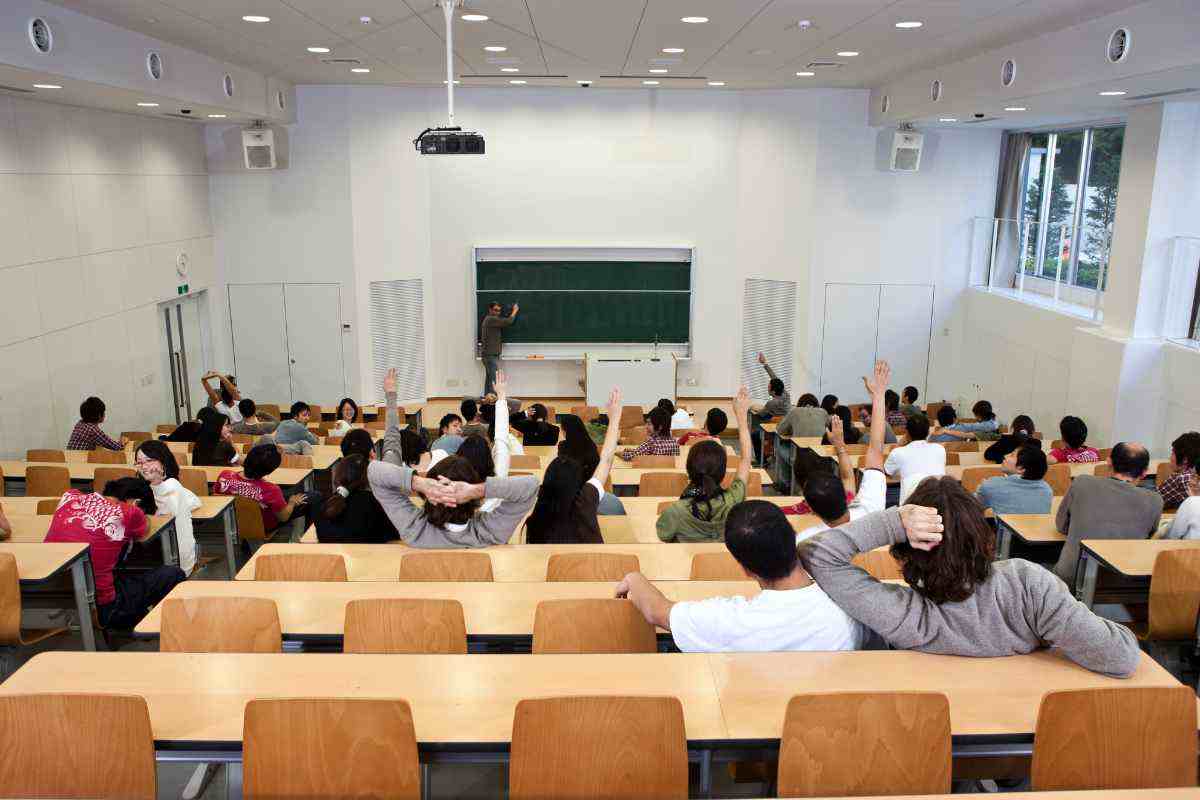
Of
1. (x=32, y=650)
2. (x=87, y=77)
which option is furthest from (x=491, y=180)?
(x=32, y=650)

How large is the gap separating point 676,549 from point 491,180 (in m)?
9.56

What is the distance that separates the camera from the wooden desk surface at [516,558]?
4207mm

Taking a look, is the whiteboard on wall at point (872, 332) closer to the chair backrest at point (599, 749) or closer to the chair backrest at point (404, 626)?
the chair backrest at point (404, 626)

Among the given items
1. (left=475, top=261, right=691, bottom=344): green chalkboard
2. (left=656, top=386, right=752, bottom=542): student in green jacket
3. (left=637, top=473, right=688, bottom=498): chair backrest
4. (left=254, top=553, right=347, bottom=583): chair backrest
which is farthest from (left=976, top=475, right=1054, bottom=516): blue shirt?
(left=475, top=261, right=691, bottom=344): green chalkboard

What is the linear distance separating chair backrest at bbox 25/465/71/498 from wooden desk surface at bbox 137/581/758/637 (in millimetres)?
3756

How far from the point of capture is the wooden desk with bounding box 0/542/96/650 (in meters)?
4.29

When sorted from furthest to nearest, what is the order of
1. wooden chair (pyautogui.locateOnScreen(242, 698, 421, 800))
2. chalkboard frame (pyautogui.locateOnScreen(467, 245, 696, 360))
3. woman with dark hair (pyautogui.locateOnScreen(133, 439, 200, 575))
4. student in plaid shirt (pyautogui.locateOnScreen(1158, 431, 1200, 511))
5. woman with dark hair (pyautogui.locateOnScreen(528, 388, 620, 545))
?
chalkboard frame (pyautogui.locateOnScreen(467, 245, 696, 360))
student in plaid shirt (pyautogui.locateOnScreen(1158, 431, 1200, 511))
woman with dark hair (pyautogui.locateOnScreen(133, 439, 200, 575))
woman with dark hair (pyautogui.locateOnScreen(528, 388, 620, 545))
wooden chair (pyautogui.locateOnScreen(242, 698, 421, 800))

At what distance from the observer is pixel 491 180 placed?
13.0 metres

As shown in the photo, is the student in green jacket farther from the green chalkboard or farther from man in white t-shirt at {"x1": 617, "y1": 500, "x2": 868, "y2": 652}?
the green chalkboard

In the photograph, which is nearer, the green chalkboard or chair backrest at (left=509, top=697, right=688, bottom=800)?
chair backrest at (left=509, top=697, right=688, bottom=800)

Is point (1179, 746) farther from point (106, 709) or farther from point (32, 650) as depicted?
point (32, 650)

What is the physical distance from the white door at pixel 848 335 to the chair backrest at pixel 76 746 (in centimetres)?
1133

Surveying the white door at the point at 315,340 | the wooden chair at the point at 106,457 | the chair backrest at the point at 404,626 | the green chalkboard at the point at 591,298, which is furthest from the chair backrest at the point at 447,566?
the green chalkboard at the point at 591,298

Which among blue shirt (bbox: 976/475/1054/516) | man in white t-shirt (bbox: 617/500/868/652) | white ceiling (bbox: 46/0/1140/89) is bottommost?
blue shirt (bbox: 976/475/1054/516)
